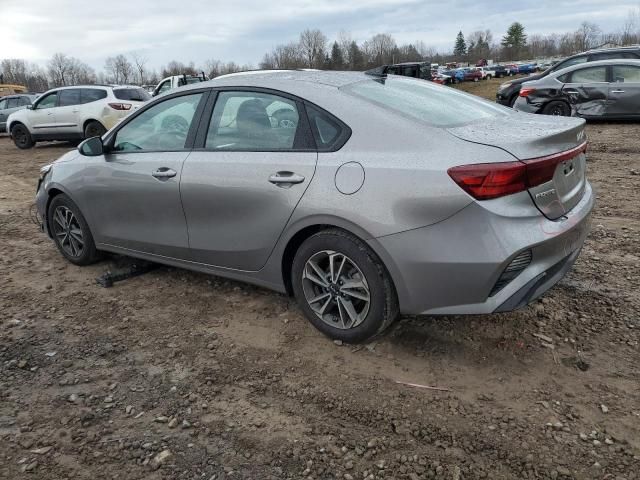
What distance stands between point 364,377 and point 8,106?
22.1m

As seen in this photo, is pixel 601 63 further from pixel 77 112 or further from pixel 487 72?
pixel 487 72

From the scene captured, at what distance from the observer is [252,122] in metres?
3.51

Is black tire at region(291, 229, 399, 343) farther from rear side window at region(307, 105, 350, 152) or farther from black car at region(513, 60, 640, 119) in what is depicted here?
black car at region(513, 60, 640, 119)

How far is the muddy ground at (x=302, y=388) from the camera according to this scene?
2.38 metres

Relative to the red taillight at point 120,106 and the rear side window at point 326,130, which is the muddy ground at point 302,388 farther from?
the red taillight at point 120,106

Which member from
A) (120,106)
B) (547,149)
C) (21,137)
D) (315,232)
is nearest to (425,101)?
(547,149)

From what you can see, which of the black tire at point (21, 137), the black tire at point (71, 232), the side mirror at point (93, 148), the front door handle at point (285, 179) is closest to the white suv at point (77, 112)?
the black tire at point (21, 137)

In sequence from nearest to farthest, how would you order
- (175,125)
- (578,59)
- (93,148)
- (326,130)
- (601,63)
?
(326,130) → (175,125) → (93,148) → (601,63) → (578,59)

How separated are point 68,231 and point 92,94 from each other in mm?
10328

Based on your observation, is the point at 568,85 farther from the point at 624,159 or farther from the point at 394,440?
the point at 394,440

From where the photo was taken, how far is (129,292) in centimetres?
432

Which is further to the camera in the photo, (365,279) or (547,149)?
(365,279)

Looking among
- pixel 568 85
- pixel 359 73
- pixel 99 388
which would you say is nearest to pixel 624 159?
pixel 568 85

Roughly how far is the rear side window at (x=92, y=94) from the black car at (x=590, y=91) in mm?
10065
